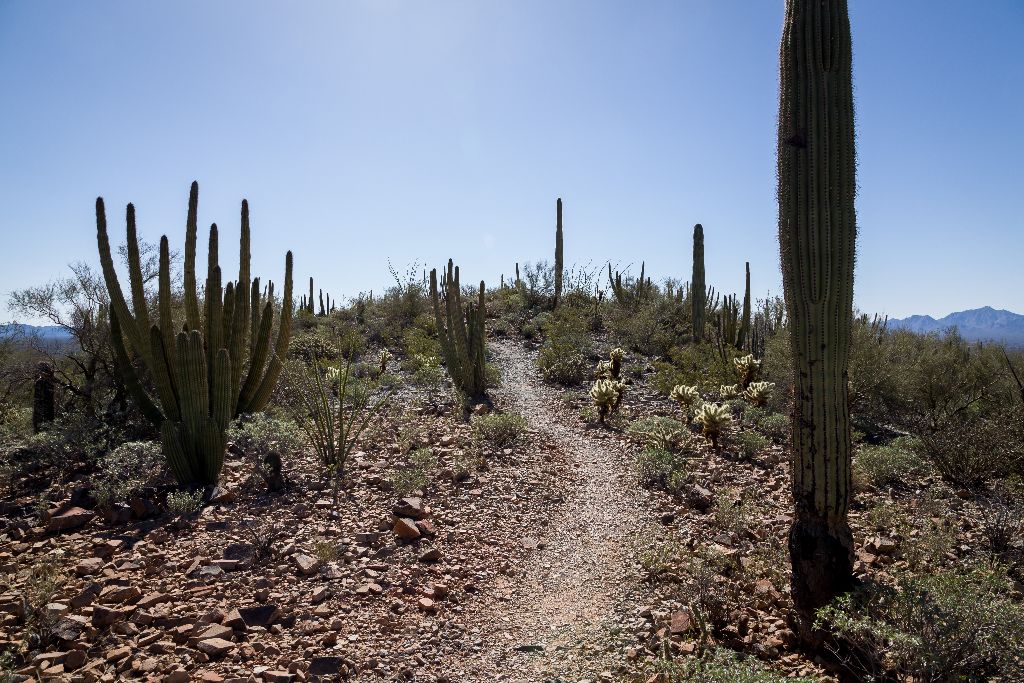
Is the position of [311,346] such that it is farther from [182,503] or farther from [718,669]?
[718,669]

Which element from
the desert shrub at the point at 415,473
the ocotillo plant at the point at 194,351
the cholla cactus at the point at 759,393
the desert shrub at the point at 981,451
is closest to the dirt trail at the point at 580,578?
the desert shrub at the point at 415,473

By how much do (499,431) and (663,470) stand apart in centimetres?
250

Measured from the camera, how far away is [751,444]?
7.31 m

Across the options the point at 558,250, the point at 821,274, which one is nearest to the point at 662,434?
the point at 821,274

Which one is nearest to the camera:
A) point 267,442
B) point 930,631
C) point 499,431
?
point 930,631

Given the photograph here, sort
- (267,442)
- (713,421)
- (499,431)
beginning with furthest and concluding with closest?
(499,431) < (713,421) < (267,442)

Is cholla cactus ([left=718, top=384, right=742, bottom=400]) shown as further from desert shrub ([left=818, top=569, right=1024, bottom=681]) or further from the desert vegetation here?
desert shrub ([left=818, top=569, right=1024, bottom=681])

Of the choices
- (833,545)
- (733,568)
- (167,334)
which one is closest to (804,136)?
(833,545)

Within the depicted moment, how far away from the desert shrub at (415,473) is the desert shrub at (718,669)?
10.8ft

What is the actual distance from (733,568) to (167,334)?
6.59 meters

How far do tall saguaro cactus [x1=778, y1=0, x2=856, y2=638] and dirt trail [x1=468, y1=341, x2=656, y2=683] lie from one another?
1387 millimetres

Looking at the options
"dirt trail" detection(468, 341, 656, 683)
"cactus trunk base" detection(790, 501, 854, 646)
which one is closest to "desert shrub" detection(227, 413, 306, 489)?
"dirt trail" detection(468, 341, 656, 683)

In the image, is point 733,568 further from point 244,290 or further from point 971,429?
point 244,290

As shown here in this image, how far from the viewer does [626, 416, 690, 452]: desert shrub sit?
763cm
